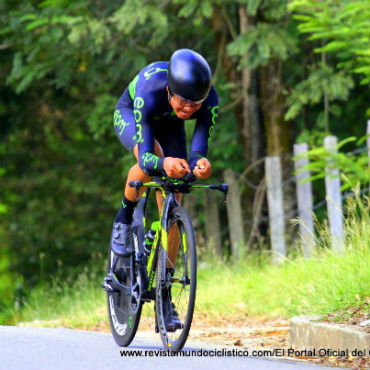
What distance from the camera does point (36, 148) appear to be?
21.8 meters

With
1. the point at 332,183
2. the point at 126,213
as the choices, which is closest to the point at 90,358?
the point at 126,213

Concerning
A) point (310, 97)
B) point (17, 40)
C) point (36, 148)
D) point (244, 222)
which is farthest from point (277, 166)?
point (36, 148)

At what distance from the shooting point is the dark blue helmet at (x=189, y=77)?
6172 millimetres

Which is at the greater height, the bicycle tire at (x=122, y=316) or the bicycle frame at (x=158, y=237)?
the bicycle frame at (x=158, y=237)

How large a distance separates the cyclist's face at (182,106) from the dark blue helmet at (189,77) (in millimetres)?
49

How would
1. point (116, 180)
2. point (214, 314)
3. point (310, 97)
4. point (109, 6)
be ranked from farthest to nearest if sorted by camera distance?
point (116, 180)
point (109, 6)
point (310, 97)
point (214, 314)

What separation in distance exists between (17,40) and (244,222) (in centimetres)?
494

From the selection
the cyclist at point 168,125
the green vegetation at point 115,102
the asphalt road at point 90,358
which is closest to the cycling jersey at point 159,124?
Answer: the cyclist at point 168,125

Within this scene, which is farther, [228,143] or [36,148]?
[36,148]

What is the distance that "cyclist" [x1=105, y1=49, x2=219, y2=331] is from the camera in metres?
6.18

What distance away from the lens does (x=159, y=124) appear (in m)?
6.79

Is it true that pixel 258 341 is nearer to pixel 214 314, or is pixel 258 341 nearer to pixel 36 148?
pixel 214 314

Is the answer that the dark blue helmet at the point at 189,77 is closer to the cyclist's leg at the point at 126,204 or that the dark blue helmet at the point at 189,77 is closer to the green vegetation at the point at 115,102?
the cyclist's leg at the point at 126,204

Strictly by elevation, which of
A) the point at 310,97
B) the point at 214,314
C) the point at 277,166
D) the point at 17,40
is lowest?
the point at 214,314
